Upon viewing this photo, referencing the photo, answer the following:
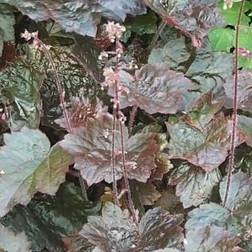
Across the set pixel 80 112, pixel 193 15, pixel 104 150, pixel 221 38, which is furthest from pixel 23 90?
pixel 221 38

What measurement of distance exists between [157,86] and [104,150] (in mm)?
205

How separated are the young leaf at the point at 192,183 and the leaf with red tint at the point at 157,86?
0.51 feet

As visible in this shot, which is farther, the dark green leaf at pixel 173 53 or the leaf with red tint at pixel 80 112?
the dark green leaf at pixel 173 53

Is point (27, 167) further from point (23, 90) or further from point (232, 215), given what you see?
point (232, 215)

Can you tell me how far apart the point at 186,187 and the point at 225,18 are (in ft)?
1.73

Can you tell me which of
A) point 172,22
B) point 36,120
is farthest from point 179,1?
point 36,120

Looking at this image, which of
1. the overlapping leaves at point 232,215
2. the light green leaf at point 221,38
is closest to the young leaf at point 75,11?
the light green leaf at point 221,38

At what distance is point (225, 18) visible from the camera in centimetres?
202

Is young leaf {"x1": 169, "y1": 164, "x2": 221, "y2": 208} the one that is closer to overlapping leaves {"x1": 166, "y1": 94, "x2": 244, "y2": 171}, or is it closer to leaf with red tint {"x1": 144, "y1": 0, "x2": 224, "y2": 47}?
overlapping leaves {"x1": 166, "y1": 94, "x2": 244, "y2": 171}

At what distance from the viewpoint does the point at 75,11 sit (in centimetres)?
174

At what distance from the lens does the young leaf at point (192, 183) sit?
175cm

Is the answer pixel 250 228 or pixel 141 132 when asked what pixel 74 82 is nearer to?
pixel 141 132

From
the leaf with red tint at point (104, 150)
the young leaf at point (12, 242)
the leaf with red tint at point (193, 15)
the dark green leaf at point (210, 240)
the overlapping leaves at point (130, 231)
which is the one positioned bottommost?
the young leaf at point (12, 242)

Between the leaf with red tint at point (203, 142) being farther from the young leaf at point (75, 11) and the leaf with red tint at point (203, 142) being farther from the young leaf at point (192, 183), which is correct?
the young leaf at point (75, 11)
